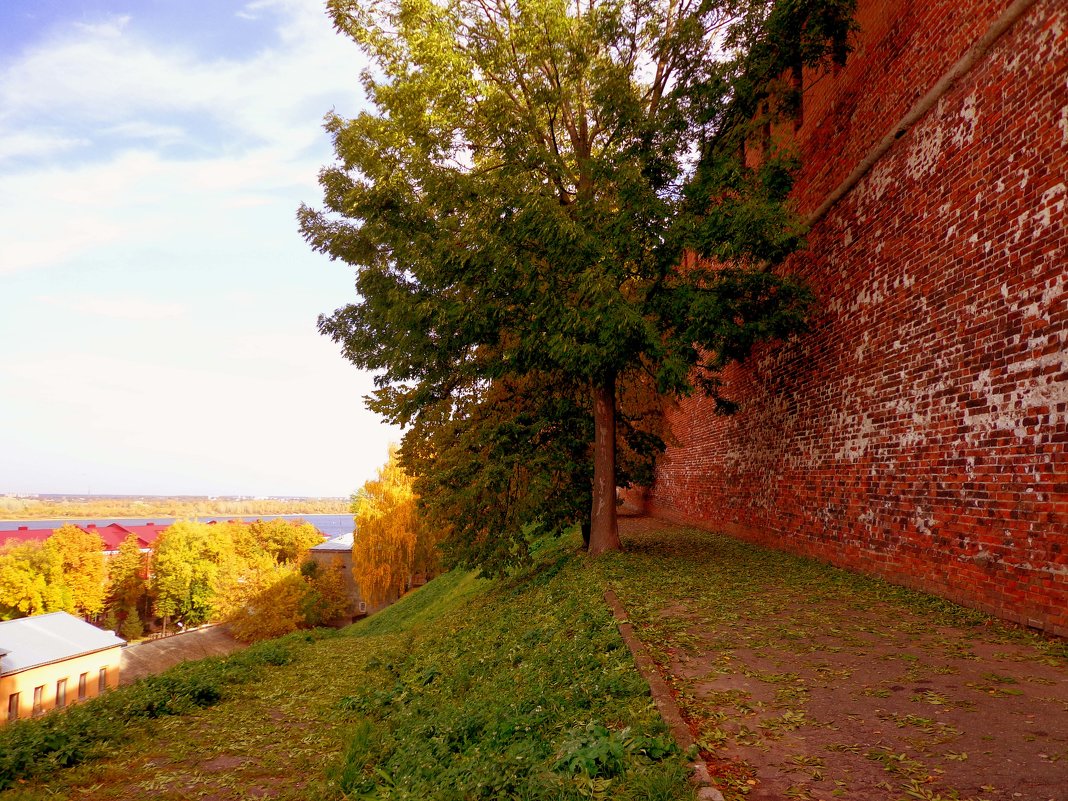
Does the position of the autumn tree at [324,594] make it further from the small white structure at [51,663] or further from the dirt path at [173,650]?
the small white structure at [51,663]

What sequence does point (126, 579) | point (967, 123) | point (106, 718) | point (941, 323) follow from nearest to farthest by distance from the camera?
point (967, 123) → point (941, 323) → point (106, 718) → point (126, 579)

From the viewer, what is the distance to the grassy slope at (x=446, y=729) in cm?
356

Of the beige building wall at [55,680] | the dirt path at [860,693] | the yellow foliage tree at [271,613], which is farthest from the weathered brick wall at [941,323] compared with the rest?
the yellow foliage tree at [271,613]

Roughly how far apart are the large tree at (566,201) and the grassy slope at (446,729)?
155 inches

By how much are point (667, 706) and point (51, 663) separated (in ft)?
91.6

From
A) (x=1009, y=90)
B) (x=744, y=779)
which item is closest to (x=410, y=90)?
(x=1009, y=90)

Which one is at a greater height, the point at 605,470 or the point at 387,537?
the point at 605,470

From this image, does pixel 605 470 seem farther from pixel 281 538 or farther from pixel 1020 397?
pixel 281 538

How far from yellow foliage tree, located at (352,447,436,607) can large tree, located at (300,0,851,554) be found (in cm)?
1882

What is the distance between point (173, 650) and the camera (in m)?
32.3

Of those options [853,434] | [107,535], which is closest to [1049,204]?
[853,434]

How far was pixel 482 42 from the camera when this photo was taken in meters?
11.9

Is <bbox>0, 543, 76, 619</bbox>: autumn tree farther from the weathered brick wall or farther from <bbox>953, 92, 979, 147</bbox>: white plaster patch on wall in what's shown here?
<bbox>953, 92, 979, 147</bbox>: white plaster patch on wall

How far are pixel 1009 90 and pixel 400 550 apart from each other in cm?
2914
